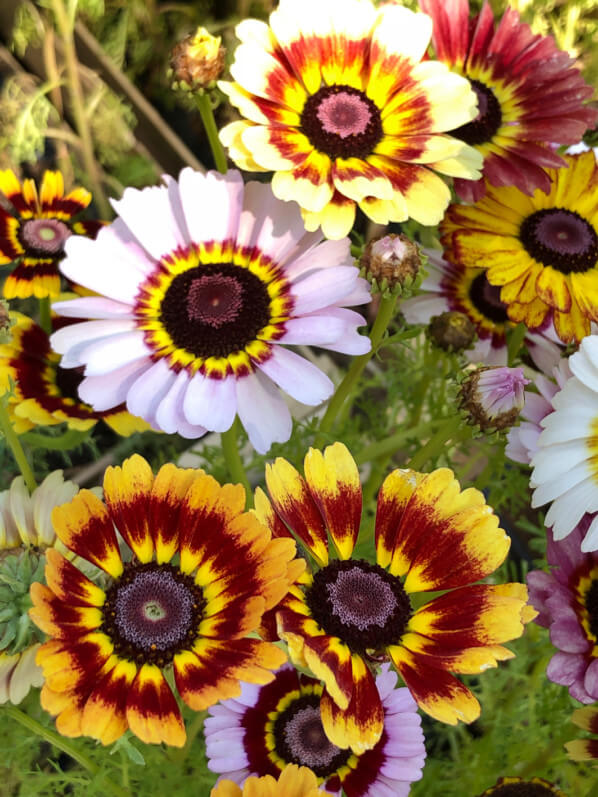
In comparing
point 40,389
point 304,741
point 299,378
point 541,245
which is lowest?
point 304,741

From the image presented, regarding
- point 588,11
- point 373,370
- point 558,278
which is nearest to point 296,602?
point 558,278

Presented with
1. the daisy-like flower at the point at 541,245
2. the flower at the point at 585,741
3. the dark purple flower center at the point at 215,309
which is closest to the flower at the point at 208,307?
the dark purple flower center at the point at 215,309

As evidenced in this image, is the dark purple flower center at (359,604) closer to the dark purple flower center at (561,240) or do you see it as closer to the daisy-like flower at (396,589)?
the daisy-like flower at (396,589)

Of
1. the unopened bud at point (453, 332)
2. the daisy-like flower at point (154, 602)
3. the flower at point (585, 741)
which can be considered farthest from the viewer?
the unopened bud at point (453, 332)

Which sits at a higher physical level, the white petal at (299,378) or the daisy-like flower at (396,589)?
the white petal at (299,378)

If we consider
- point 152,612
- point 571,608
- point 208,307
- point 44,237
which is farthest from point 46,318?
point 571,608

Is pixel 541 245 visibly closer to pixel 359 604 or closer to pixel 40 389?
pixel 359 604
